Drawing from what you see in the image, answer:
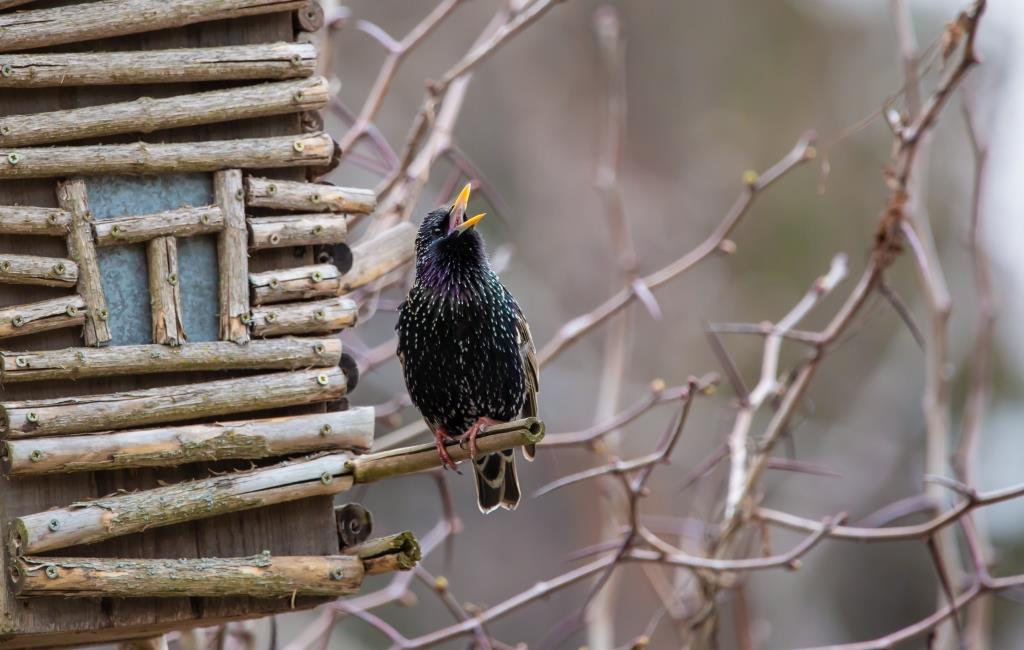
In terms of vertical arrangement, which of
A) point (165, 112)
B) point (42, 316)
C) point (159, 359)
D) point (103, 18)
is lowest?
point (159, 359)

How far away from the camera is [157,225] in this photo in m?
3.17

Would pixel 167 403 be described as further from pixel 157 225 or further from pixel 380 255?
pixel 380 255

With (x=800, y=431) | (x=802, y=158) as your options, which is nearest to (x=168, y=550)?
(x=802, y=158)

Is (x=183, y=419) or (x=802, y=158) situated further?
(x=802, y=158)

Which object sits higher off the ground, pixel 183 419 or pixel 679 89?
pixel 679 89

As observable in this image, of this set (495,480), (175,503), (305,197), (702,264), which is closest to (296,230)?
(305,197)

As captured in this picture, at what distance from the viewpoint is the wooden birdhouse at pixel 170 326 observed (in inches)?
116

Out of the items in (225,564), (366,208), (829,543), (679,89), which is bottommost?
(829,543)

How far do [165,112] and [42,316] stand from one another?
0.59 m

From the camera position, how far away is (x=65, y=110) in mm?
3098

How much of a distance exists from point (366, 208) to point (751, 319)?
358 inches

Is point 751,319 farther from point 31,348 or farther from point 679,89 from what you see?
point 31,348

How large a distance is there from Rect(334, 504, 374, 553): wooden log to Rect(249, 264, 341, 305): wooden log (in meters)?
0.57

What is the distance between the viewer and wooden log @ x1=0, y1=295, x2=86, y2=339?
2914mm
